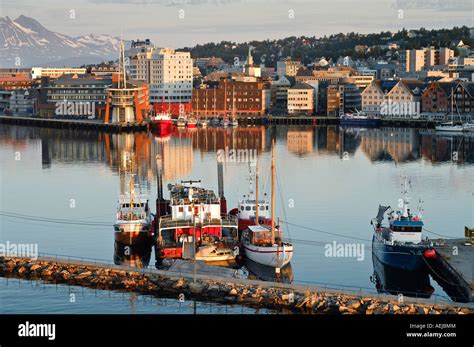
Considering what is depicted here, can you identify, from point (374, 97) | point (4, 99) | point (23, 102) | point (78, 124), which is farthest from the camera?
point (4, 99)

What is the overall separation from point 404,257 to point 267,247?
5.76 ft

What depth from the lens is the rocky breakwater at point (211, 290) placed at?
962cm

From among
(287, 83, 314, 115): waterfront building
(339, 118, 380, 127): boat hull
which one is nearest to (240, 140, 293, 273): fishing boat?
(339, 118, 380, 127): boat hull

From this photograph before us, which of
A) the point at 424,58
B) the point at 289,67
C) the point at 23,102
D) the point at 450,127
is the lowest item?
the point at 450,127

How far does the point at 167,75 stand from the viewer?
53000 millimetres

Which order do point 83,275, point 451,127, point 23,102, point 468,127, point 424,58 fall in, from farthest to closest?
Answer: point 424,58
point 23,102
point 451,127
point 468,127
point 83,275

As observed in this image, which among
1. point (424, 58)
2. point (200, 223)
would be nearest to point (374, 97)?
point (424, 58)

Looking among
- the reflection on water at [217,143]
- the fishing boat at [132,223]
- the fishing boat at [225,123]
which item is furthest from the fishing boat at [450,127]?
the fishing boat at [132,223]

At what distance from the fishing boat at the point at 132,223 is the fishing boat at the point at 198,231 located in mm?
234

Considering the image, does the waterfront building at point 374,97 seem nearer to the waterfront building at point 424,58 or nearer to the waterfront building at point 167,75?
the waterfront building at point 167,75

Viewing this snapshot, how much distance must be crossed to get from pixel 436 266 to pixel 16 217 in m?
7.61

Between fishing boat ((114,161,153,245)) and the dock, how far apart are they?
406 centimetres

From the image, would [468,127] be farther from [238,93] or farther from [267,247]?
[267,247]
